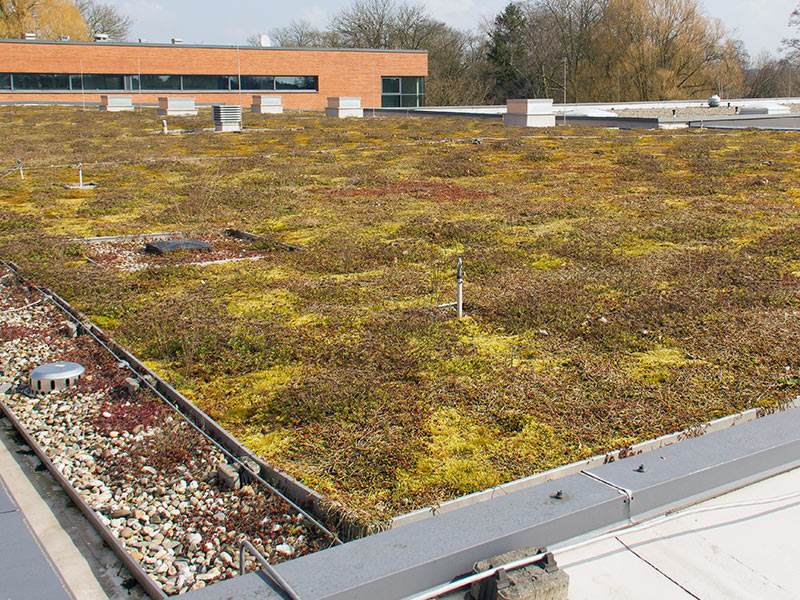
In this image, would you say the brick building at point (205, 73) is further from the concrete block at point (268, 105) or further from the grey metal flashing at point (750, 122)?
the grey metal flashing at point (750, 122)

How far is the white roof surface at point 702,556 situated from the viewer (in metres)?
3.43

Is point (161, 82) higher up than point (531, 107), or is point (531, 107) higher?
point (161, 82)

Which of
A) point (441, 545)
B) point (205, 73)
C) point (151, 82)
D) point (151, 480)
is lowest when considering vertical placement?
point (151, 480)

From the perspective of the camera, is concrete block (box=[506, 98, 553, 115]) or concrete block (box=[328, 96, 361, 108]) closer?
concrete block (box=[506, 98, 553, 115])

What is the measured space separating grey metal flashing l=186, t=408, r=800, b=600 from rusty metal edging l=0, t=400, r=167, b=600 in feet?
1.56

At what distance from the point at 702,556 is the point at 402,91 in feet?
201

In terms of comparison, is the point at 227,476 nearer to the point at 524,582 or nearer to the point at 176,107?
the point at 524,582

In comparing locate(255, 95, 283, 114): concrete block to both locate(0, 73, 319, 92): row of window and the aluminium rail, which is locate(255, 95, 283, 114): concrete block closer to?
locate(0, 73, 319, 92): row of window

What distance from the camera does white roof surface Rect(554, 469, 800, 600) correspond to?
3.43 meters

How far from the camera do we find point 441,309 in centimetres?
771

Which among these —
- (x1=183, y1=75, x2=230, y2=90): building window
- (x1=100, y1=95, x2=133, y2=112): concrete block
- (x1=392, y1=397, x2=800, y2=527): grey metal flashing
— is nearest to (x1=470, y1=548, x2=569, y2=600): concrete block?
(x1=392, y1=397, x2=800, y2=527): grey metal flashing

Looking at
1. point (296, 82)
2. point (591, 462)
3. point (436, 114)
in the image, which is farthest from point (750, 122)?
point (591, 462)

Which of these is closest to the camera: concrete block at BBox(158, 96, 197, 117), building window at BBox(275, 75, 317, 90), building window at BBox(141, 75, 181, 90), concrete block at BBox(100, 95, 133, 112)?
concrete block at BBox(158, 96, 197, 117)

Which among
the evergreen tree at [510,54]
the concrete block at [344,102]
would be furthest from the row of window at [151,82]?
the evergreen tree at [510,54]
